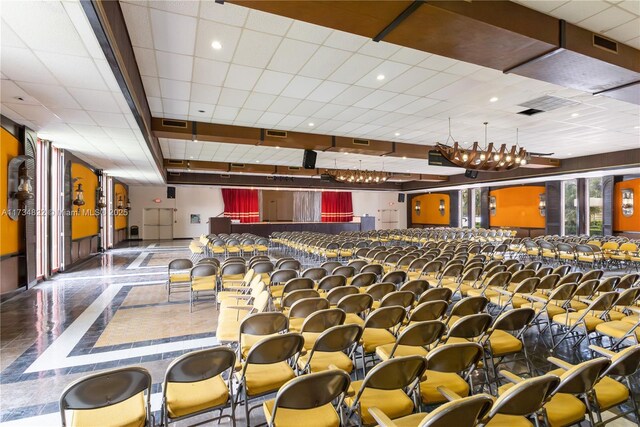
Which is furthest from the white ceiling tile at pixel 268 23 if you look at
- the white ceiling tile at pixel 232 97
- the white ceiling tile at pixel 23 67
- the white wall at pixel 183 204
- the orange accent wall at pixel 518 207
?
the orange accent wall at pixel 518 207

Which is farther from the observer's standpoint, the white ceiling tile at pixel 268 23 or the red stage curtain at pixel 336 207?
the red stage curtain at pixel 336 207

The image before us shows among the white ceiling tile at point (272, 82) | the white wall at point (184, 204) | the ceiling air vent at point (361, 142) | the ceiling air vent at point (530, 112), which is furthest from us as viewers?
the white wall at point (184, 204)

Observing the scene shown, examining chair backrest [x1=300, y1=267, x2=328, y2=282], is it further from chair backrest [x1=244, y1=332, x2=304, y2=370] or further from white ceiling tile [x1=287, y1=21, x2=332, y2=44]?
white ceiling tile [x1=287, y1=21, x2=332, y2=44]

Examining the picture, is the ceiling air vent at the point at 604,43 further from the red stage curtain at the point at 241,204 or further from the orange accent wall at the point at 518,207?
the red stage curtain at the point at 241,204

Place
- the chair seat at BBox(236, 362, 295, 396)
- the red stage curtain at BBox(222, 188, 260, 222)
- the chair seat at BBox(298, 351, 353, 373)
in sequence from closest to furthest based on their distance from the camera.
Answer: the chair seat at BBox(236, 362, 295, 396) < the chair seat at BBox(298, 351, 353, 373) < the red stage curtain at BBox(222, 188, 260, 222)

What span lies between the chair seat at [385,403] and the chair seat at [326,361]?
36 cm

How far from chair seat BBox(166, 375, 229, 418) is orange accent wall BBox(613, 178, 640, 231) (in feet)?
59.6

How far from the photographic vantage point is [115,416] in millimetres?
1956

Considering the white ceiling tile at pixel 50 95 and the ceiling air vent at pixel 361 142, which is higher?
the ceiling air vent at pixel 361 142

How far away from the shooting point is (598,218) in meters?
15.0

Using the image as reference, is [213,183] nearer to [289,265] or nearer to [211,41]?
[289,265]

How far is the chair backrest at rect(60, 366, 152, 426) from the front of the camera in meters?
1.63

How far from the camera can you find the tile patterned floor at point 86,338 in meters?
2.97

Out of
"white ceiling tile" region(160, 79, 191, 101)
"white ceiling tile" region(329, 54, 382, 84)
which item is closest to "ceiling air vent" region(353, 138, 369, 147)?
"white ceiling tile" region(329, 54, 382, 84)
